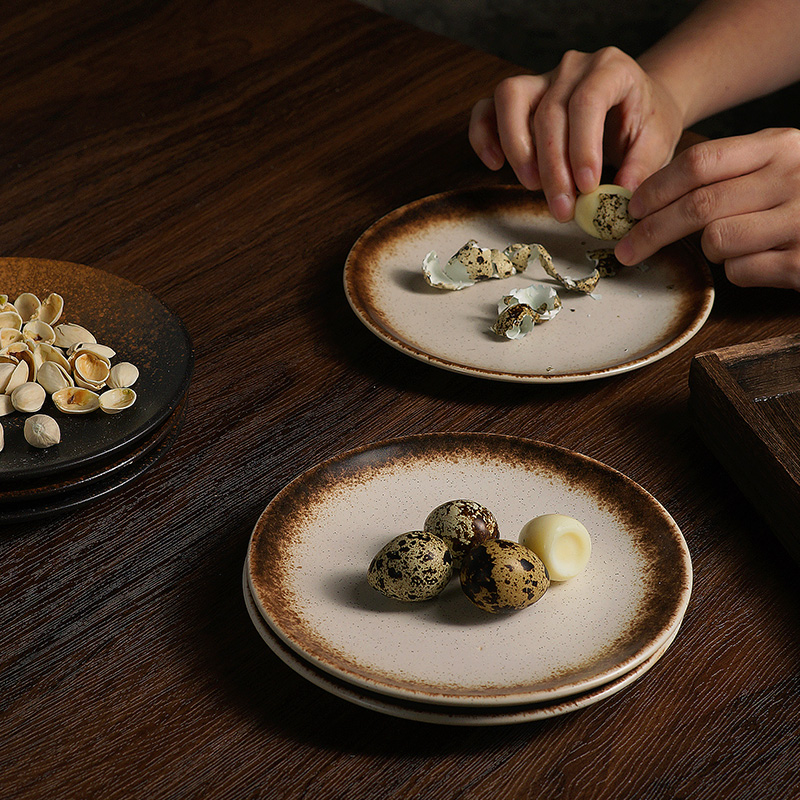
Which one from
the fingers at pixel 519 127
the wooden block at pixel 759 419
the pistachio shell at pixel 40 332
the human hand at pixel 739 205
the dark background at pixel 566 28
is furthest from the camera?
the dark background at pixel 566 28

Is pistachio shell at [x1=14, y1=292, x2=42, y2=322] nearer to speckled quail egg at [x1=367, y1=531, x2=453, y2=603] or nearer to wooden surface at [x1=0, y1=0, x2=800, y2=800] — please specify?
wooden surface at [x1=0, y1=0, x2=800, y2=800]

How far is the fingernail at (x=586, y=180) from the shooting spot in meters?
0.86

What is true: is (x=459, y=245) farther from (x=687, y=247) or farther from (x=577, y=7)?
(x=577, y=7)

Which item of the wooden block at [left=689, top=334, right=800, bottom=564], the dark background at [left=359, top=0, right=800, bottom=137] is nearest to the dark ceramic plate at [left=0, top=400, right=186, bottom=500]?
the wooden block at [left=689, top=334, right=800, bottom=564]

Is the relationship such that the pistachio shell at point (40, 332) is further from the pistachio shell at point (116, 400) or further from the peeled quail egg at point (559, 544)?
the peeled quail egg at point (559, 544)

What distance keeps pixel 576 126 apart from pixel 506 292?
0.20 meters

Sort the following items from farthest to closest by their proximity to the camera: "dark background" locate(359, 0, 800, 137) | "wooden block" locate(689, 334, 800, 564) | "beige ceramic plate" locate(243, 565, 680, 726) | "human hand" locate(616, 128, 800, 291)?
"dark background" locate(359, 0, 800, 137) → "human hand" locate(616, 128, 800, 291) → "wooden block" locate(689, 334, 800, 564) → "beige ceramic plate" locate(243, 565, 680, 726)

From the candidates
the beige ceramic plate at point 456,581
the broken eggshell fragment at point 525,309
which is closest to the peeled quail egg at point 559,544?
the beige ceramic plate at point 456,581

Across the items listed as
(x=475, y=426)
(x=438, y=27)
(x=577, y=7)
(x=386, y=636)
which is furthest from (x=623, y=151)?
(x=438, y=27)

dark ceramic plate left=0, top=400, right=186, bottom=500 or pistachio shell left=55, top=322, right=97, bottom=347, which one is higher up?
pistachio shell left=55, top=322, right=97, bottom=347

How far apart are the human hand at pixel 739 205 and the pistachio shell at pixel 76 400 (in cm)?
49

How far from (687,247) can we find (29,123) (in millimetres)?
773

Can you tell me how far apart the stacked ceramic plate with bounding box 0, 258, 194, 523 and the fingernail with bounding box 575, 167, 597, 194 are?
1.35 ft

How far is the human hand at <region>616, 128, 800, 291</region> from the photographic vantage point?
79 cm
